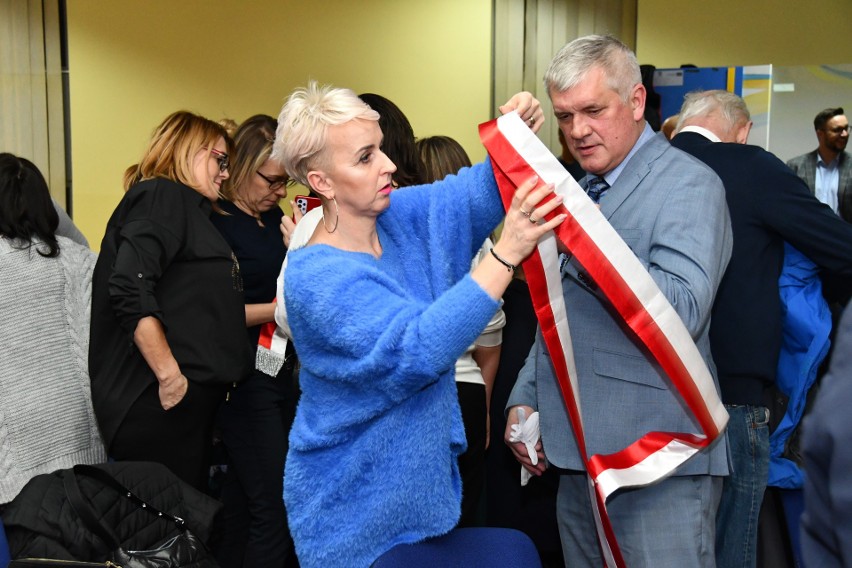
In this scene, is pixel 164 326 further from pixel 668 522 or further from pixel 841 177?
pixel 841 177

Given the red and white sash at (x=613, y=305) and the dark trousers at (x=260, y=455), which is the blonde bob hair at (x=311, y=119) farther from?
the dark trousers at (x=260, y=455)

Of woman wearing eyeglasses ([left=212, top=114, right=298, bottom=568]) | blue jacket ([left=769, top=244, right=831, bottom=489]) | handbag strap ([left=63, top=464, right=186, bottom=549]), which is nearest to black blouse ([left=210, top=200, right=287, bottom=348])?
woman wearing eyeglasses ([left=212, top=114, right=298, bottom=568])

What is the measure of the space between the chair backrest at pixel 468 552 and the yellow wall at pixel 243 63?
3.68 metres

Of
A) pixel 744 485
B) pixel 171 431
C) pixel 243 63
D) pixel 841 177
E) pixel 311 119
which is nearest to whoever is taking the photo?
pixel 311 119

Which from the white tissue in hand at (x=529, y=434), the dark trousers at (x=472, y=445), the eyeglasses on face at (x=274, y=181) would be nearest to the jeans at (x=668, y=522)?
the white tissue in hand at (x=529, y=434)

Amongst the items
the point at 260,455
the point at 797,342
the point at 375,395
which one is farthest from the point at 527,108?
the point at 260,455

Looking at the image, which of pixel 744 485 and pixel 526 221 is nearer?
pixel 526 221

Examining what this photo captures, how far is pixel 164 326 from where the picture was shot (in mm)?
2971

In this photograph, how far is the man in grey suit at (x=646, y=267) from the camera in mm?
2002

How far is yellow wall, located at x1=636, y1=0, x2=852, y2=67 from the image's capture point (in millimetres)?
7129

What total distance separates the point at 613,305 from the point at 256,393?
1.73 metres

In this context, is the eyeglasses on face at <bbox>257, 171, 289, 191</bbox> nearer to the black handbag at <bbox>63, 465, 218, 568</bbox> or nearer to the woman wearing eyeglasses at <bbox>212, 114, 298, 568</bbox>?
the woman wearing eyeglasses at <bbox>212, 114, 298, 568</bbox>

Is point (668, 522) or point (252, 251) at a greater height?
point (252, 251)

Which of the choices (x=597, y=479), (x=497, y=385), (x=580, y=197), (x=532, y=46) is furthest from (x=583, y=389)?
(x=532, y=46)
